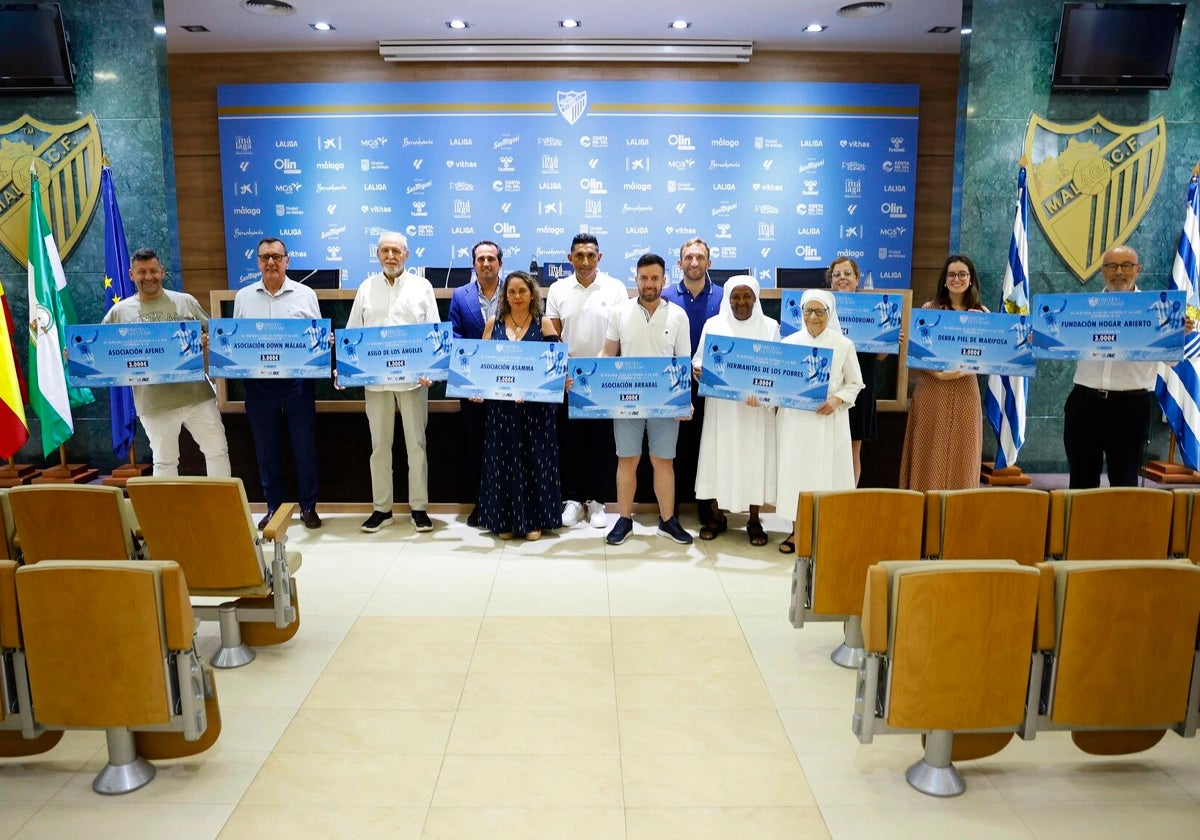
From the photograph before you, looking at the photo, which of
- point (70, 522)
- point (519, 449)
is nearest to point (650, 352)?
point (519, 449)

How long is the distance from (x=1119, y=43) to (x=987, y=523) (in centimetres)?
439

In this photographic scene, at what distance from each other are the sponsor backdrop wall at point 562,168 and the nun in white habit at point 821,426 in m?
3.61

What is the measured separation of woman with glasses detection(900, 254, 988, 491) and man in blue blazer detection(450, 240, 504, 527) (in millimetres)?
2551

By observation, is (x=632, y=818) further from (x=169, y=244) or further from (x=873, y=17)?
(x=873, y=17)

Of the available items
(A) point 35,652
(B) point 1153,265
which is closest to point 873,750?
(A) point 35,652

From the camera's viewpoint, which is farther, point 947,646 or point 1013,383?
point 1013,383

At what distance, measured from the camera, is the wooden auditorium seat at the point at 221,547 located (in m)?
3.17

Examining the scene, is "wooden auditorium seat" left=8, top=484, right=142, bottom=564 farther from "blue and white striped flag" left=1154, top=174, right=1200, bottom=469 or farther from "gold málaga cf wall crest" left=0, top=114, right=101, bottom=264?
"blue and white striped flag" left=1154, top=174, right=1200, bottom=469

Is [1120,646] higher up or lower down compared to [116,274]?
lower down

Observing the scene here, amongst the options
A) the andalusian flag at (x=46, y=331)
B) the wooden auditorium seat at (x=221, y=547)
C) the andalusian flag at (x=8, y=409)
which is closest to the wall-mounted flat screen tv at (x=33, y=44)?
the andalusian flag at (x=46, y=331)

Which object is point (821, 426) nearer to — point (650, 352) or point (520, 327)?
point (650, 352)

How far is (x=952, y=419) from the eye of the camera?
4.77 metres

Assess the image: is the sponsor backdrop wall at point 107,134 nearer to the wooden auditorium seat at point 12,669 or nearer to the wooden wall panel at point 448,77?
the wooden wall panel at point 448,77

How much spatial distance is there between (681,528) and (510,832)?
9.59 ft
